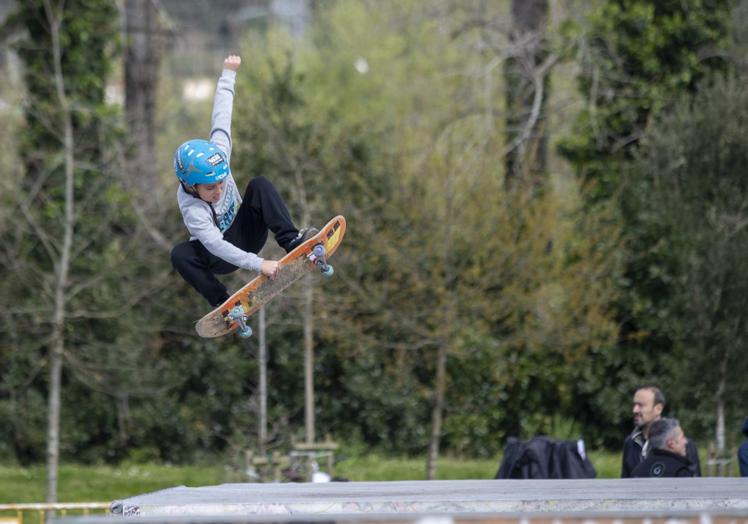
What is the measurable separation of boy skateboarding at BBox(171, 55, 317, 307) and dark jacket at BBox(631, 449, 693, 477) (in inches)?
118

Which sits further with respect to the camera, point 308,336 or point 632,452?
point 308,336

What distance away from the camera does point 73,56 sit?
1734 centimetres

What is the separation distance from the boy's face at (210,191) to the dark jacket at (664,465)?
3.68 m

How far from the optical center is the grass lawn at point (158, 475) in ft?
48.1

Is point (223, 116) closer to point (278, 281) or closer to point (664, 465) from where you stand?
point (278, 281)

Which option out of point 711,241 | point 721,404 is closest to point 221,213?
point 711,241

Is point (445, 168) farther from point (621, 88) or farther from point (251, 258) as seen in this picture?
point (251, 258)

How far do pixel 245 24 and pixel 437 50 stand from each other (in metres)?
20.3

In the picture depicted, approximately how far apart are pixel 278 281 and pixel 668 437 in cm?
309

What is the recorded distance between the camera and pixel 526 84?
2020 centimetres

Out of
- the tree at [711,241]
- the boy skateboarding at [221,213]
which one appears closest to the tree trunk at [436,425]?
the tree at [711,241]

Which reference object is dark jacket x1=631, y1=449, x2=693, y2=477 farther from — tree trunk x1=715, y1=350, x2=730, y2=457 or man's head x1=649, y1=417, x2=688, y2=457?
tree trunk x1=715, y1=350, x2=730, y2=457

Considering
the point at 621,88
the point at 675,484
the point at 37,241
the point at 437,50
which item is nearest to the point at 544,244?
the point at 621,88

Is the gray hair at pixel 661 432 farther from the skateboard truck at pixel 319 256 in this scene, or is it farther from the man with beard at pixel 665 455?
the skateboard truck at pixel 319 256
